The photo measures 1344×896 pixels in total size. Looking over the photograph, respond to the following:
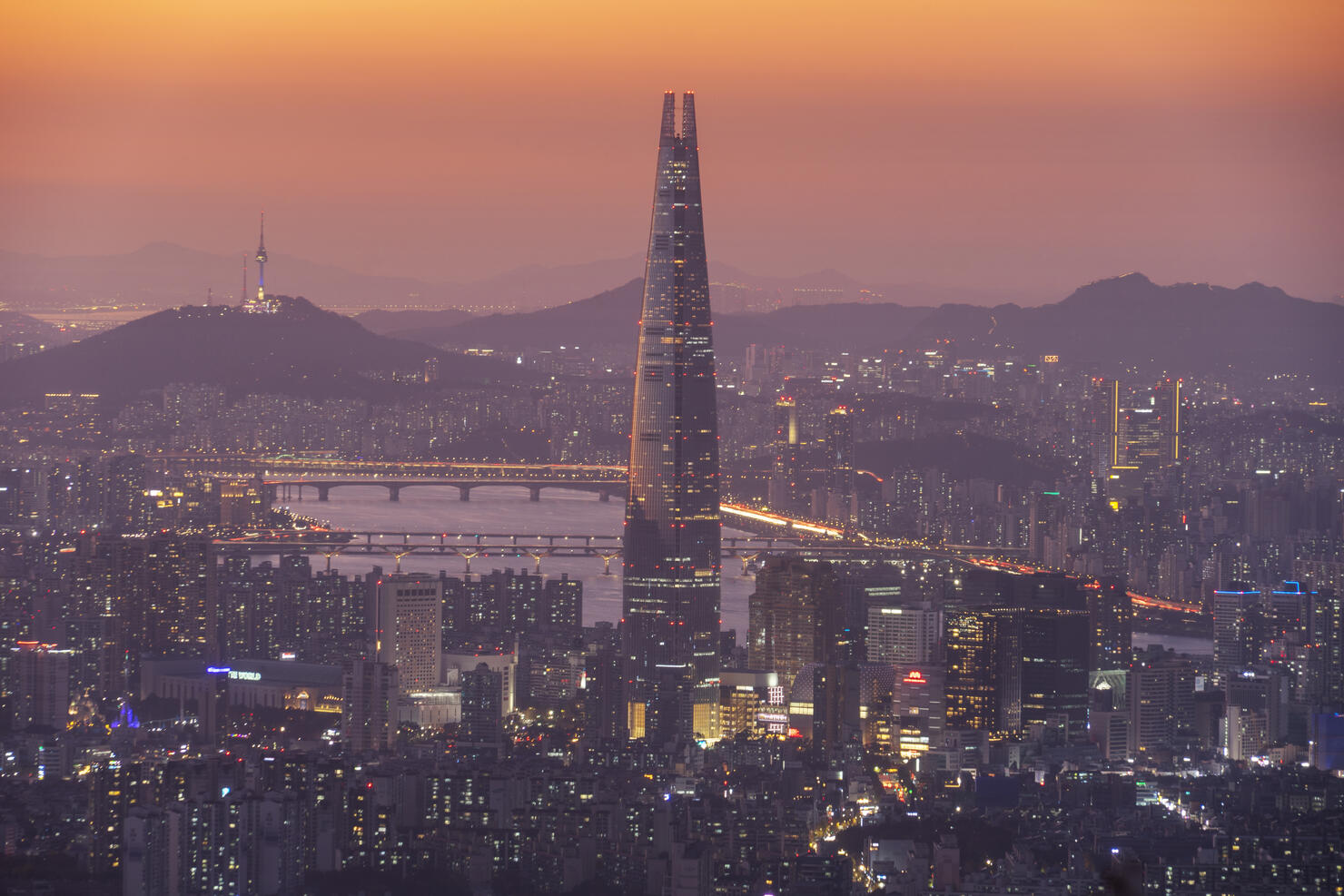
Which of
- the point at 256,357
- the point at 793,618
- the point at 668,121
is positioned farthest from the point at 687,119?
the point at 256,357

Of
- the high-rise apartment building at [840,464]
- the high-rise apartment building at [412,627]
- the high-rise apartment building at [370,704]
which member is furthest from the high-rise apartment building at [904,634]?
the high-rise apartment building at [840,464]

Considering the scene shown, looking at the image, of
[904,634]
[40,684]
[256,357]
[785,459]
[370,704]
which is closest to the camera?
[40,684]

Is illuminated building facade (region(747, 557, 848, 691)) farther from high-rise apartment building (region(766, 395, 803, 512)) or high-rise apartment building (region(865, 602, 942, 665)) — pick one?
high-rise apartment building (region(766, 395, 803, 512))

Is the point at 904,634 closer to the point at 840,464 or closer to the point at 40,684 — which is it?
the point at 40,684

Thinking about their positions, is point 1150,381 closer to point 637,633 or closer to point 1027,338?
point 1027,338

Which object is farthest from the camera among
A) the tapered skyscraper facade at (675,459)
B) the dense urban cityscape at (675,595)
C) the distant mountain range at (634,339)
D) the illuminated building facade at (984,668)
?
the distant mountain range at (634,339)

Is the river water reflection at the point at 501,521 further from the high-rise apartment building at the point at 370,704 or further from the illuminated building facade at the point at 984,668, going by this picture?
the high-rise apartment building at the point at 370,704

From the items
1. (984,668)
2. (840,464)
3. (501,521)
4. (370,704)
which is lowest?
(370,704)

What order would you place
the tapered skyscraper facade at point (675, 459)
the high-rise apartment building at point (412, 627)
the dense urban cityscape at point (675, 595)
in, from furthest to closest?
the tapered skyscraper facade at point (675, 459) < the high-rise apartment building at point (412, 627) < the dense urban cityscape at point (675, 595)

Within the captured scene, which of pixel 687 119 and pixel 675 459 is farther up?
pixel 687 119
